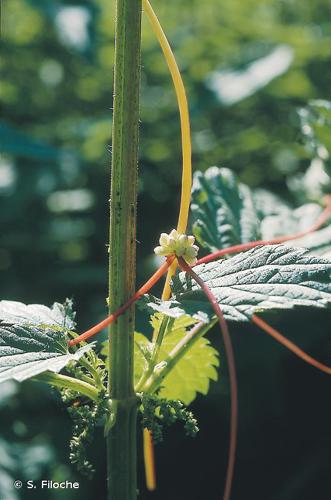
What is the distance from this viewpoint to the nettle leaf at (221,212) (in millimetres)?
1113

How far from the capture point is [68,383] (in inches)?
31.3

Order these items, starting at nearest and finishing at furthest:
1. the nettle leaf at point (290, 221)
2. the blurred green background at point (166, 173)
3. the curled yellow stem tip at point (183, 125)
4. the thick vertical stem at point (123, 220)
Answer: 1. the thick vertical stem at point (123, 220)
2. the curled yellow stem tip at point (183, 125)
3. the nettle leaf at point (290, 221)
4. the blurred green background at point (166, 173)

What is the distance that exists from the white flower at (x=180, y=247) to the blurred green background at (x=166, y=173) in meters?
0.54

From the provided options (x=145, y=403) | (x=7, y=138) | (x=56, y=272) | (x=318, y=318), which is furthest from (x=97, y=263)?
(x=145, y=403)

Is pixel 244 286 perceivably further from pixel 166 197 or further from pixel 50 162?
pixel 50 162

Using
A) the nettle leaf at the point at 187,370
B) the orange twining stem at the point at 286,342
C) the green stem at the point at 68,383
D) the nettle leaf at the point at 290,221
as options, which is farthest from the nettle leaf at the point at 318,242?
the green stem at the point at 68,383

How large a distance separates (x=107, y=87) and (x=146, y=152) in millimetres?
404

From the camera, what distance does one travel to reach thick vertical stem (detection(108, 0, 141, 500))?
733mm

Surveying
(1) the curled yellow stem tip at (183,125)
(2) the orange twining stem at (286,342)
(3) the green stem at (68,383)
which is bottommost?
(3) the green stem at (68,383)

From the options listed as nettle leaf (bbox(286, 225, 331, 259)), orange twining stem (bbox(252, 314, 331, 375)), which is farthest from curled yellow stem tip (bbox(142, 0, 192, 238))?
nettle leaf (bbox(286, 225, 331, 259))

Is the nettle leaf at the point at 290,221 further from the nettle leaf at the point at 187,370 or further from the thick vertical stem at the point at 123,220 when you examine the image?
the thick vertical stem at the point at 123,220

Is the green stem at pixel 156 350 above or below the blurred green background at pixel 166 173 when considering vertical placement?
below

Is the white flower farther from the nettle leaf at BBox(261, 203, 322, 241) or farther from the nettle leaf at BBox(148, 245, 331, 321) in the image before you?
the nettle leaf at BBox(261, 203, 322, 241)

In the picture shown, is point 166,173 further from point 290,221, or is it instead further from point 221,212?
point 221,212
